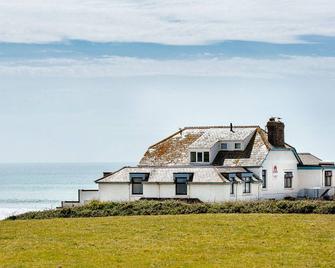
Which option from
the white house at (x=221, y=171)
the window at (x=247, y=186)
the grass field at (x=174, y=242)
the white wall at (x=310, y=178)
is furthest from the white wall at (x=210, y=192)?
the grass field at (x=174, y=242)

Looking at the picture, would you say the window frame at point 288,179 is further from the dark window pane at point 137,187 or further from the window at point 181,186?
the dark window pane at point 137,187

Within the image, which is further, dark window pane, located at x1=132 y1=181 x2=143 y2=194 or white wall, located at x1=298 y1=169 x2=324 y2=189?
white wall, located at x1=298 y1=169 x2=324 y2=189

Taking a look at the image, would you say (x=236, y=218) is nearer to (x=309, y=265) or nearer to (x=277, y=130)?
(x=309, y=265)

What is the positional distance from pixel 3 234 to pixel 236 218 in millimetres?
13274

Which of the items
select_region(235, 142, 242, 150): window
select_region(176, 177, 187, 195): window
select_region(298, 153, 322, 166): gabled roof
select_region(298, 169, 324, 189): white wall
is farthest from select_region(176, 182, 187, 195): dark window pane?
select_region(298, 153, 322, 166): gabled roof

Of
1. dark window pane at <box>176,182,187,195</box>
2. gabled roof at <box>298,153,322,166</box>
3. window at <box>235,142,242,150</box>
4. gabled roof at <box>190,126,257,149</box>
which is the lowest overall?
dark window pane at <box>176,182,187,195</box>

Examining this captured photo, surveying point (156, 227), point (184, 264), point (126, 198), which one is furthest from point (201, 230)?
point (126, 198)

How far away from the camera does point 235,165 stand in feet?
253

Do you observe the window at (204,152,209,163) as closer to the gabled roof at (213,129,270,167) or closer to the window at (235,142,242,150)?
the gabled roof at (213,129,270,167)

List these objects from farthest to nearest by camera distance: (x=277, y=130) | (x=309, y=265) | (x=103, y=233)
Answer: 1. (x=277, y=130)
2. (x=103, y=233)
3. (x=309, y=265)

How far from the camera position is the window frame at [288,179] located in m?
80.0

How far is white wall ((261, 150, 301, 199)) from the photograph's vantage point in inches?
3046

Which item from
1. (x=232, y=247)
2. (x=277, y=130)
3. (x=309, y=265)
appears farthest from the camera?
(x=277, y=130)

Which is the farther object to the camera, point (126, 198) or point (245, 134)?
point (245, 134)
